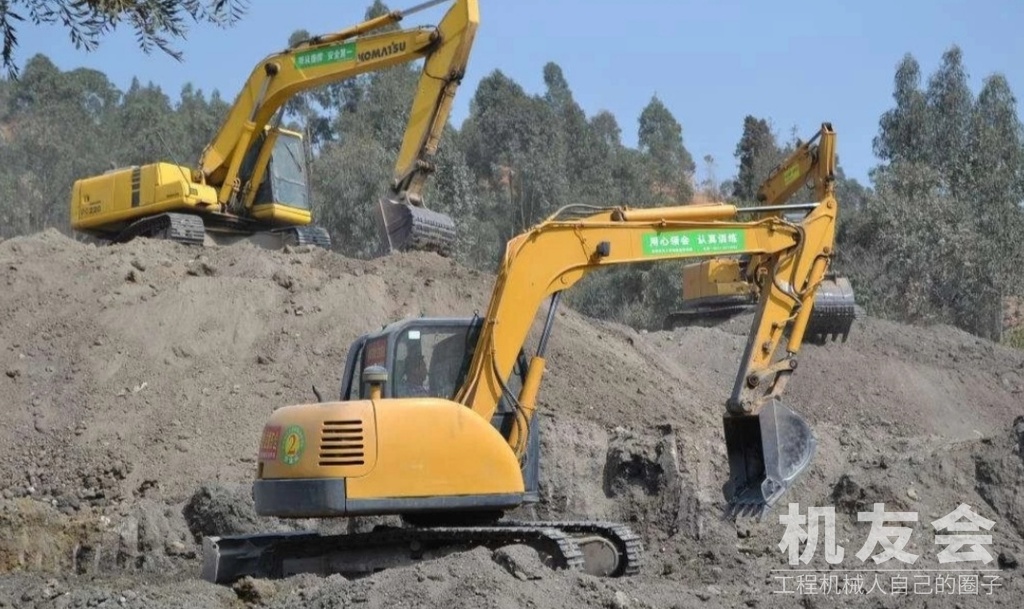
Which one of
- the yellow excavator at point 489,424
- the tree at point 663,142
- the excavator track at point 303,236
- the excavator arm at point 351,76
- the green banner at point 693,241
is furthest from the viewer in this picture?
the tree at point 663,142

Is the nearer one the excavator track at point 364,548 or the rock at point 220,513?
the excavator track at point 364,548

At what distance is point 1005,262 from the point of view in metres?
38.4

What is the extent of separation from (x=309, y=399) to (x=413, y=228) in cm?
334

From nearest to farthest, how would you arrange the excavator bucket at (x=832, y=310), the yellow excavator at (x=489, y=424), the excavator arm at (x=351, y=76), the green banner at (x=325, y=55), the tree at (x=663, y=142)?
→ the yellow excavator at (x=489, y=424)
the excavator arm at (x=351, y=76)
the green banner at (x=325, y=55)
the excavator bucket at (x=832, y=310)
the tree at (x=663, y=142)

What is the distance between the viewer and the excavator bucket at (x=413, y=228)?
703 inches

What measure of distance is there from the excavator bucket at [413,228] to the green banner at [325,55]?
2171mm

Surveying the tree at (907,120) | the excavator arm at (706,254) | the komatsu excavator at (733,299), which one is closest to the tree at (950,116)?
the tree at (907,120)

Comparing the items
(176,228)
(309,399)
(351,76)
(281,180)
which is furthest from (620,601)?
(281,180)

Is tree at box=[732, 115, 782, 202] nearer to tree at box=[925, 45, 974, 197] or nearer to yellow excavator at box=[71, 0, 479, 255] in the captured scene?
tree at box=[925, 45, 974, 197]

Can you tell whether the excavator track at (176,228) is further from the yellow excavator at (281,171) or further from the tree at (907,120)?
the tree at (907,120)

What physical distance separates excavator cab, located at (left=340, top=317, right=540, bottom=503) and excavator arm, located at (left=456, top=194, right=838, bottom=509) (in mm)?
116

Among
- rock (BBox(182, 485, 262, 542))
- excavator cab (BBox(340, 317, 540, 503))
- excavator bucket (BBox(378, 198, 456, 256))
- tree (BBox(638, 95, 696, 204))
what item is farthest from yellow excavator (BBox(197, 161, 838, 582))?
tree (BBox(638, 95, 696, 204))

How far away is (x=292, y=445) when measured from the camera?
887 cm

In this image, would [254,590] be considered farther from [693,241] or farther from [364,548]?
[693,241]
